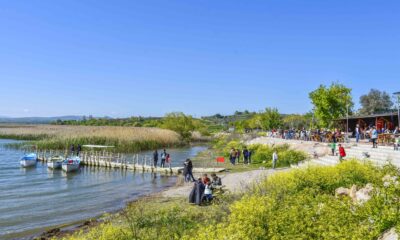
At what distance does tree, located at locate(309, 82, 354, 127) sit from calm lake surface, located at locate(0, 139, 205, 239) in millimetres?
22227

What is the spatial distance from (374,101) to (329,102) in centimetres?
4430

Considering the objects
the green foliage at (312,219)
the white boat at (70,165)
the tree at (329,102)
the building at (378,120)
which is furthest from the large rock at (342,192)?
the tree at (329,102)

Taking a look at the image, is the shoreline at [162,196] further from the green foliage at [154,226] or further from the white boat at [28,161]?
the white boat at [28,161]

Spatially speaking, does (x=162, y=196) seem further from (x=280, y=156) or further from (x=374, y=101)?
(x=374, y=101)

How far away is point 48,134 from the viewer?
64.2 metres

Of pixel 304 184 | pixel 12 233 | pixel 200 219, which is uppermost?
pixel 304 184

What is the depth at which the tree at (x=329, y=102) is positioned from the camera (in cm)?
4309

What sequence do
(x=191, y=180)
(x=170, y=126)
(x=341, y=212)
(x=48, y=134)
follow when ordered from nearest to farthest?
(x=341, y=212) → (x=191, y=180) → (x=48, y=134) → (x=170, y=126)

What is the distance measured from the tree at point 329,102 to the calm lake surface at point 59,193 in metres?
22.2

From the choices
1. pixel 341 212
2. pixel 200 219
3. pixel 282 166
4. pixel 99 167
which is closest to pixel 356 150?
pixel 282 166

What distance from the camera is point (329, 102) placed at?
4316 cm

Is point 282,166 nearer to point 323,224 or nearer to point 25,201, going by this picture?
point 25,201

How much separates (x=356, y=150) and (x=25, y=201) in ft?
71.6

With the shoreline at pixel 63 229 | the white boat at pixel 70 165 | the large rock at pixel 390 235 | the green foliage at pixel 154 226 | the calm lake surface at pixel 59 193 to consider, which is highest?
the large rock at pixel 390 235
